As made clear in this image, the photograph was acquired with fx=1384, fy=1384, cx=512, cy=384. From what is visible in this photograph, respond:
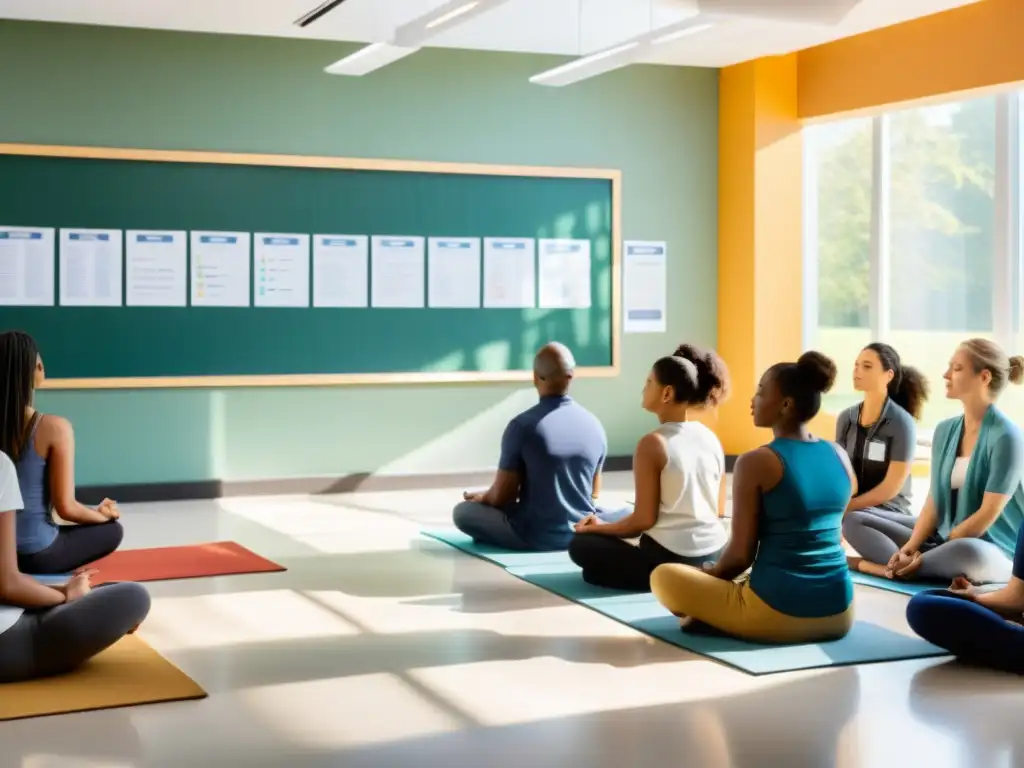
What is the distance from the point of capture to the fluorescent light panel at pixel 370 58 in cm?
739

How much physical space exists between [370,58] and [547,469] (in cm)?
269

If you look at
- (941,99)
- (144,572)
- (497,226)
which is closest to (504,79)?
(497,226)

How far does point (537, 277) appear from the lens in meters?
9.63

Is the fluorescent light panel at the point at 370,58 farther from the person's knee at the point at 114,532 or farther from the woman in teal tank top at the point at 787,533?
the woman in teal tank top at the point at 787,533

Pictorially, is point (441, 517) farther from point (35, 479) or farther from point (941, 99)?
point (941, 99)

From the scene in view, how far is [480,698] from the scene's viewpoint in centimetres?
412

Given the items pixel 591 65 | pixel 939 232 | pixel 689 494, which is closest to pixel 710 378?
pixel 689 494

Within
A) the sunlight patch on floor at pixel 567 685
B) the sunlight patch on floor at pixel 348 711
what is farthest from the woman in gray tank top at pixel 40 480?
the sunlight patch on floor at pixel 567 685

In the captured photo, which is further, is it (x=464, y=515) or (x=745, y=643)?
(x=464, y=515)

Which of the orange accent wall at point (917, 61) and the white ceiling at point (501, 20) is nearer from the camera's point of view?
the white ceiling at point (501, 20)

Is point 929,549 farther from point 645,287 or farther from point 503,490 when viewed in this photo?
point 645,287

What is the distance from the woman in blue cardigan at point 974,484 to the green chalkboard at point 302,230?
13.8 ft

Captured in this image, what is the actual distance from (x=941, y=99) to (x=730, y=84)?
5.78 feet

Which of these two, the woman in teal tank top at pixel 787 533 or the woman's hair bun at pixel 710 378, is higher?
the woman's hair bun at pixel 710 378
